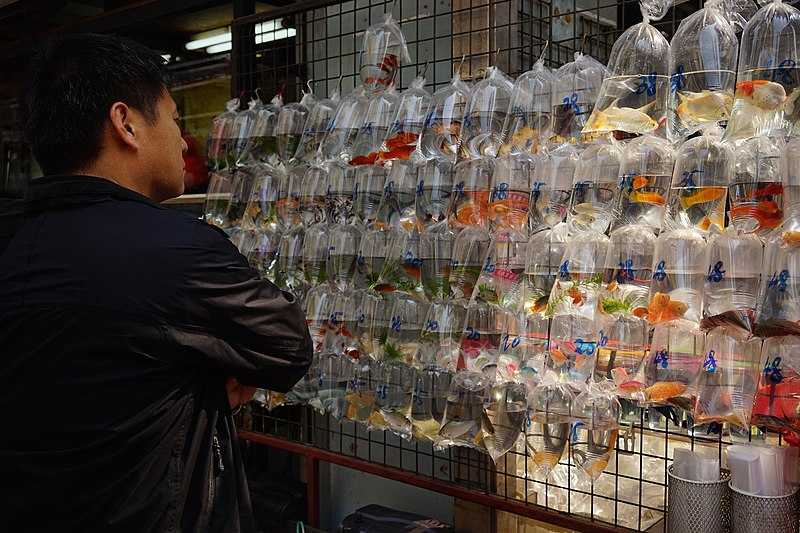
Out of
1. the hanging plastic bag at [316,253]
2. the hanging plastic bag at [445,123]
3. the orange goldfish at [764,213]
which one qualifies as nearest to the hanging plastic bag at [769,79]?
the orange goldfish at [764,213]

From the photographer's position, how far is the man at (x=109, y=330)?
1.18 meters

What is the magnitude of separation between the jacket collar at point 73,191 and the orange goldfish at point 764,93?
1.09 metres

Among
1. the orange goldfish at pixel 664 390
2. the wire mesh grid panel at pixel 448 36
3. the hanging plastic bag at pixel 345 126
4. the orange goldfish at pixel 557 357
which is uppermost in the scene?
the wire mesh grid panel at pixel 448 36

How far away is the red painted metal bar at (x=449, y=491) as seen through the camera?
1903 mm

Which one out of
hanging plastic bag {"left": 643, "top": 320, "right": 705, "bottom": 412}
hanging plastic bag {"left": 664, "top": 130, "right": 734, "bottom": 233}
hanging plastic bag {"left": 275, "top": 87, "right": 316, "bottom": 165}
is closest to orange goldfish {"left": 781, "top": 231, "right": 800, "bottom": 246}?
hanging plastic bag {"left": 664, "top": 130, "right": 734, "bottom": 233}

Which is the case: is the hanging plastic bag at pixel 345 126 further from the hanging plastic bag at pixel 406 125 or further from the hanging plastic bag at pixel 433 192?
the hanging plastic bag at pixel 433 192

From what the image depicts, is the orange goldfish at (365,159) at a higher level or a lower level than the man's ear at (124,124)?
higher

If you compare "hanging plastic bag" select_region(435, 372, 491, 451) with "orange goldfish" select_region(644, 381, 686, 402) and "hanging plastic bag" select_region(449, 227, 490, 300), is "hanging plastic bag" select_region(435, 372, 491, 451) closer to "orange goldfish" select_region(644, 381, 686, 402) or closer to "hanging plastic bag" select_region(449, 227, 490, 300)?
"hanging plastic bag" select_region(449, 227, 490, 300)

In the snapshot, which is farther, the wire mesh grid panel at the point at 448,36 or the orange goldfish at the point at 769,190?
the wire mesh grid panel at the point at 448,36

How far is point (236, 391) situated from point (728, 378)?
35.4 inches

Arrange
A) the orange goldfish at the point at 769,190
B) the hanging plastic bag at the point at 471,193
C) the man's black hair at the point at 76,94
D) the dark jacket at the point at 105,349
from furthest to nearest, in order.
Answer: the hanging plastic bag at the point at 471,193 → the orange goldfish at the point at 769,190 → the man's black hair at the point at 76,94 → the dark jacket at the point at 105,349

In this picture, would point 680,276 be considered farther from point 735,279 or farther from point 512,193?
point 512,193

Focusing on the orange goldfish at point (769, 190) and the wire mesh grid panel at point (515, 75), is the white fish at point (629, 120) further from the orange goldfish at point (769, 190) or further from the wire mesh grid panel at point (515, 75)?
the wire mesh grid panel at point (515, 75)

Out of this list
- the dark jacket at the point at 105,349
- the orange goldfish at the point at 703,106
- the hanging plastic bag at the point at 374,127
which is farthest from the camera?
the hanging plastic bag at the point at 374,127
